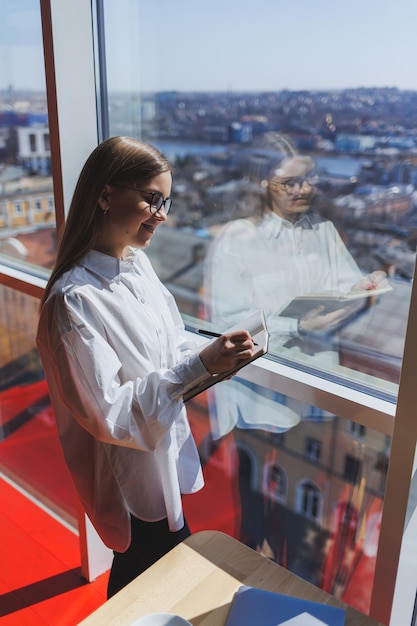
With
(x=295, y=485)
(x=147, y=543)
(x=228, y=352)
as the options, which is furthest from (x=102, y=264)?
(x=295, y=485)

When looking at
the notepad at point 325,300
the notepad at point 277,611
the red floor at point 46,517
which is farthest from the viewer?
the red floor at point 46,517

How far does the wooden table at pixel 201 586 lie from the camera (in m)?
0.96

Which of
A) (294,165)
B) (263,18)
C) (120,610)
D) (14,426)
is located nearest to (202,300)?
(294,165)

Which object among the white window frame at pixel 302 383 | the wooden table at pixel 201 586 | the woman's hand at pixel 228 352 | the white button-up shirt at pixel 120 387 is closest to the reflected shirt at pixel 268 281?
the white window frame at pixel 302 383

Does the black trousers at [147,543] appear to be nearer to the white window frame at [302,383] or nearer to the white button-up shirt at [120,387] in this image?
the white button-up shirt at [120,387]

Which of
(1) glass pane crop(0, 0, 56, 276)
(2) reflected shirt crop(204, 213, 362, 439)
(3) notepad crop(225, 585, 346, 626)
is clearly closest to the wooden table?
(3) notepad crop(225, 585, 346, 626)

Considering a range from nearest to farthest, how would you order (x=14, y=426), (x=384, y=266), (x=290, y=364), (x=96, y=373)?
(x=96, y=373)
(x=384, y=266)
(x=290, y=364)
(x=14, y=426)

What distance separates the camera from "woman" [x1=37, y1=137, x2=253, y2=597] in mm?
1166

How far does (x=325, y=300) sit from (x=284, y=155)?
371 millimetres

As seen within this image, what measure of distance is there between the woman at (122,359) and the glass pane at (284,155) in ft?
1.15

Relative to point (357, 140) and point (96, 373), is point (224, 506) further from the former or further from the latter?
point (357, 140)

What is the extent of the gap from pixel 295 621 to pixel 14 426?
2031 mm

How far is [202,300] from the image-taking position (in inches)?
71.2

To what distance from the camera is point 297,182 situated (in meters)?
1.48
